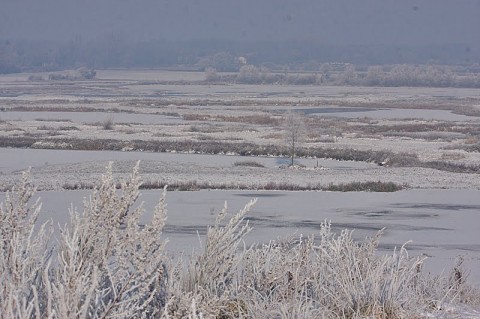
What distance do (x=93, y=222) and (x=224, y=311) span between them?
1170mm

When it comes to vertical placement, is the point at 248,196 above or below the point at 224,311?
below

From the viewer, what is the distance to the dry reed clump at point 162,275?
4156 mm

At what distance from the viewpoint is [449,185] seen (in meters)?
24.9

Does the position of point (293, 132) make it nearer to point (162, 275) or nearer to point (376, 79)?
point (162, 275)

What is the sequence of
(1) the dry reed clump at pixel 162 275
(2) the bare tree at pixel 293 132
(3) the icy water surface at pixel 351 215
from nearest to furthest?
1. (1) the dry reed clump at pixel 162 275
2. (3) the icy water surface at pixel 351 215
3. (2) the bare tree at pixel 293 132

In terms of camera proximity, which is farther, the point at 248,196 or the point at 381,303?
the point at 248,196

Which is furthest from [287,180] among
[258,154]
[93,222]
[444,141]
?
[93,222]

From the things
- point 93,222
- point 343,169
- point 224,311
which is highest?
point 93,222

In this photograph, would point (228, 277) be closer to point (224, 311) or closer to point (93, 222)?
point (224, 311)

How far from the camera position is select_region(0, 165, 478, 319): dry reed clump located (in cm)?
416

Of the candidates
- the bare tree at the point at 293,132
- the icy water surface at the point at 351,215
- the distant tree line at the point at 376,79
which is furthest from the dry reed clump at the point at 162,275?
the distant tree line at the point at 376,79

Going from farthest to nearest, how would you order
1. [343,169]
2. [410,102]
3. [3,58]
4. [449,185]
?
[3,58]
[410,102]
[343,169]
[449,185]

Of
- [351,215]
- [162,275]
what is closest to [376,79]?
[351,215]

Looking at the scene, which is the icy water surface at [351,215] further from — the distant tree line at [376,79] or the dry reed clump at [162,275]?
the distant tree line at [376,79]
